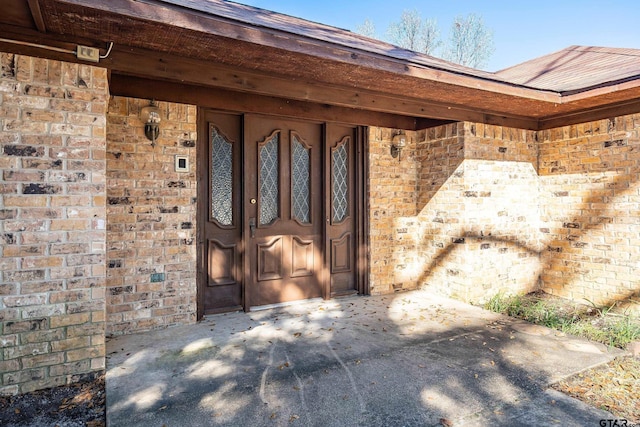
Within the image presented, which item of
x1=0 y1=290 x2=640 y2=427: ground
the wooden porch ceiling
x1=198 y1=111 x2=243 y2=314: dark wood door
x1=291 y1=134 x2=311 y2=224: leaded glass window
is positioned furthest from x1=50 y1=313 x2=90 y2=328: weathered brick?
x1=291 y1=134 x2=311 y2=224: leaded glass window

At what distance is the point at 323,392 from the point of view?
2375 millimetres

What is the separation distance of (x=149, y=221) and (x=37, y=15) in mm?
1808

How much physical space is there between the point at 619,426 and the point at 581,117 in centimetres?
369

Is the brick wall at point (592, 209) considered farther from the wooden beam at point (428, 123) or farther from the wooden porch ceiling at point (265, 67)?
the wooden beam at point (428, 123)

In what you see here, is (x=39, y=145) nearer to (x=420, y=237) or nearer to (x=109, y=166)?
(x=109, y=166)

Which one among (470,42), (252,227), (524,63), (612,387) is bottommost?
(612,387)

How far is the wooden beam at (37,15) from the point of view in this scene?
205 centimetres

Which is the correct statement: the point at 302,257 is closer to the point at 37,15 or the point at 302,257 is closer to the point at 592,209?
the point at 37,15

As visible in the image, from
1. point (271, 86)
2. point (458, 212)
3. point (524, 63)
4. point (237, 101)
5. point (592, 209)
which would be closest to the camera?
point (271, 86)

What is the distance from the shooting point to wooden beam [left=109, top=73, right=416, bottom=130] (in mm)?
3441

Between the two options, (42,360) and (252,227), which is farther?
(252,227)

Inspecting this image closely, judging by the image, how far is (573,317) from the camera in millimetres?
3934

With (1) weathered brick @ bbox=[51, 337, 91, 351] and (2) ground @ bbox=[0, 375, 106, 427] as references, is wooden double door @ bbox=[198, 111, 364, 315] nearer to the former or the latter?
(1) weathered brick @ bbox=[51, 337, 91, 351]

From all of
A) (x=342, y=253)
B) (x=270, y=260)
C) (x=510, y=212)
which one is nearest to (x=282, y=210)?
(x=270, y=260)
